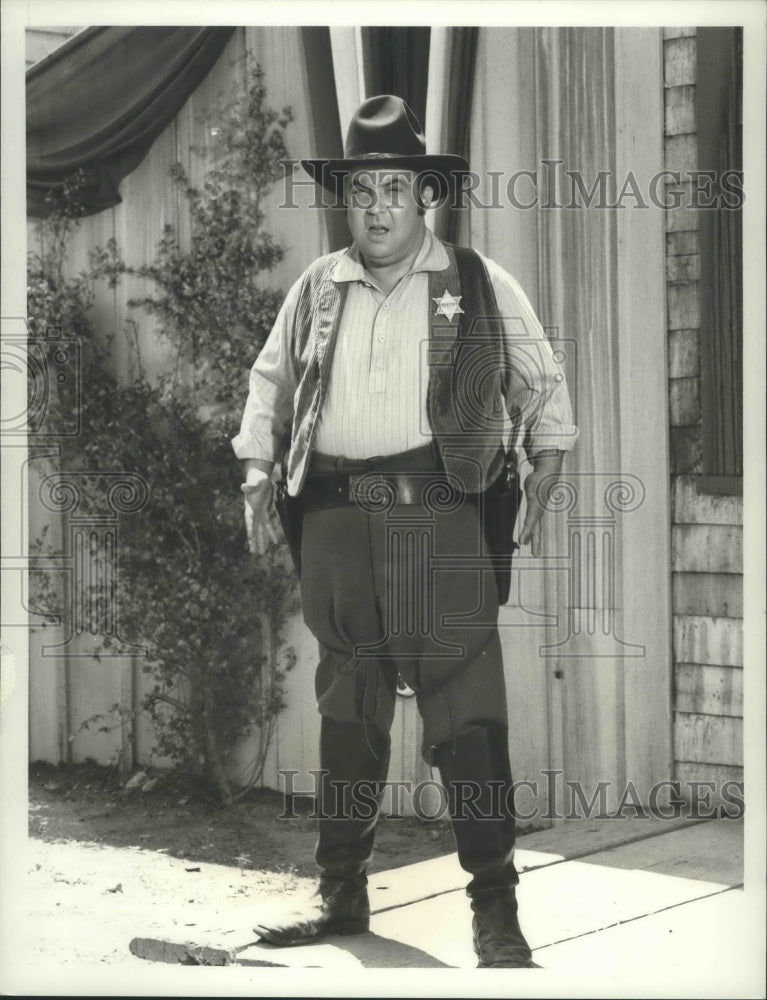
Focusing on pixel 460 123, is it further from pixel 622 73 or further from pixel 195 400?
pixel 195 400

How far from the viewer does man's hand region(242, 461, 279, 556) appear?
4352 millimetres

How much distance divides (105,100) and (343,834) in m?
2.31


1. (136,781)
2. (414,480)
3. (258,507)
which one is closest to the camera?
(414,480)

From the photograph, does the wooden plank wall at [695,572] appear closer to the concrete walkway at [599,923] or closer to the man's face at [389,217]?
the concrete walkway at [599,923]

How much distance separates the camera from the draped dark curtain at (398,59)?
14.1 ft

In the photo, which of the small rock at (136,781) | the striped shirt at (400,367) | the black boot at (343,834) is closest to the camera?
the striped shirt at (400,367)

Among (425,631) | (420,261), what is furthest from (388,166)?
(425,631)

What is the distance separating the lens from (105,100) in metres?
4.46

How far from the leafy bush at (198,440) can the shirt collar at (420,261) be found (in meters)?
0.27

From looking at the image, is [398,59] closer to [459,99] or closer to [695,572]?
[459,99]

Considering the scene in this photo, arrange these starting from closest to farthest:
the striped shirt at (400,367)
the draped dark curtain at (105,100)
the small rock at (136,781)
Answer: the striped shirt at (400,367)
the draped dark curtain at (105,100)
the small rock at (136,781)

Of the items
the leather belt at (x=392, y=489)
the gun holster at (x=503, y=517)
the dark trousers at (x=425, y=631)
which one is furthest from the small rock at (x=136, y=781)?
the gun holster at (x=503, y=517)

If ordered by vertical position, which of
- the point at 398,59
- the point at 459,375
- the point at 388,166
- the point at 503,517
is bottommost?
the point at 503,517

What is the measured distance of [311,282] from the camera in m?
4.32
